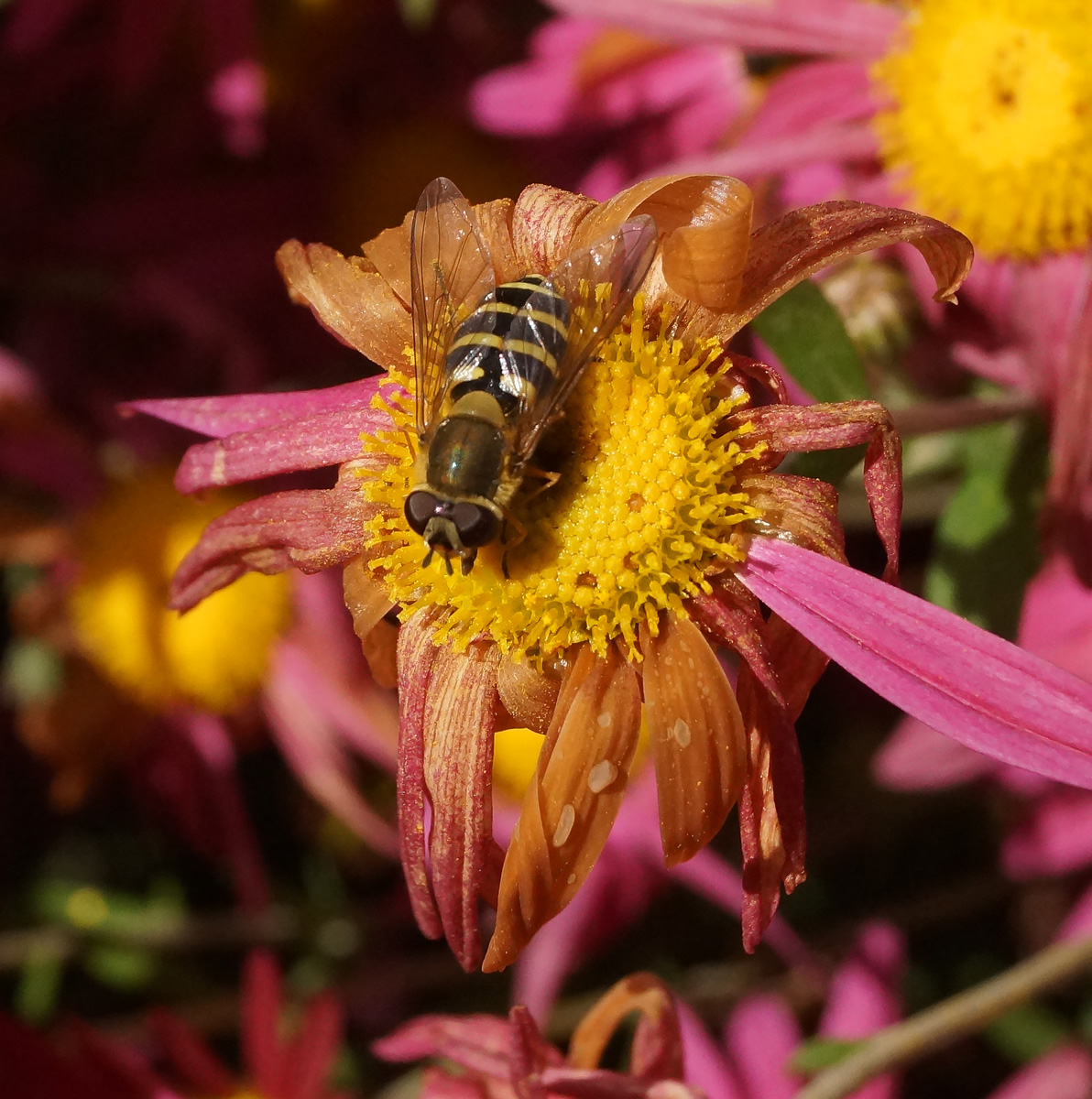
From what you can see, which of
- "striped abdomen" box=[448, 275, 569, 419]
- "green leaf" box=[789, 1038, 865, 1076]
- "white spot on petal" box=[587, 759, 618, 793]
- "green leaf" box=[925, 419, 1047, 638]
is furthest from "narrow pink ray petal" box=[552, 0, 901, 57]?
"green leaf" box=[789, 1038, 865, 1076]

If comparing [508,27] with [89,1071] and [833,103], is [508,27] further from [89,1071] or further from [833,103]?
A: [89,1071]

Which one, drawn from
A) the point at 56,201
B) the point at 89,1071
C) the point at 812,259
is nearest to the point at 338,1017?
the point at 89,1071

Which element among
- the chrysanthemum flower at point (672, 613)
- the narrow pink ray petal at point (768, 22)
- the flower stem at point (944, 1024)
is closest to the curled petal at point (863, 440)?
the chrysanthemum flower at point (672, 613)

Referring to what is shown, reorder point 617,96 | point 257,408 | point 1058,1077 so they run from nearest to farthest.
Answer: point 257,408
point 1058,1077
point 617,96

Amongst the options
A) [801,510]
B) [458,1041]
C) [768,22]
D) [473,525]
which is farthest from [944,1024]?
[768,22]

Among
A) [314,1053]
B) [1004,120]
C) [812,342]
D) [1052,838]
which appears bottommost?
[314,1053]

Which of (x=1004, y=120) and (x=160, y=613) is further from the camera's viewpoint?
(x=160, y=613)

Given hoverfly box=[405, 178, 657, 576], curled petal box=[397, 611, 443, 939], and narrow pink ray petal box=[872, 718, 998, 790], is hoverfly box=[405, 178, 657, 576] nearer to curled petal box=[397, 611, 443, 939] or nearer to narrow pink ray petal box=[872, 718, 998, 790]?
curled petal box=[397, 611, 443, 939]

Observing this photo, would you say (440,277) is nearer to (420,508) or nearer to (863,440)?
(420,508)
